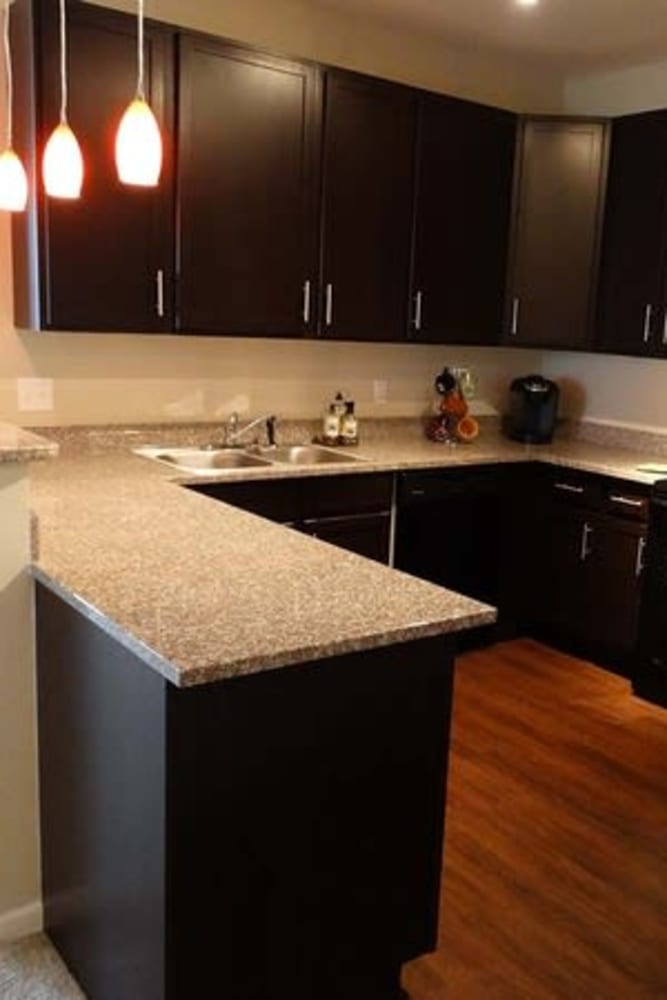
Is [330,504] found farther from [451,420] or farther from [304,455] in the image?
[451,420]

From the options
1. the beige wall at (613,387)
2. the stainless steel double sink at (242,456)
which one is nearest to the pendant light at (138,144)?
the stainless steel double sink at (242,456)

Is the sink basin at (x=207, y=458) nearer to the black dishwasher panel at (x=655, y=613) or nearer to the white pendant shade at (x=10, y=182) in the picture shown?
the white pendant shade at (x=10, y=182)

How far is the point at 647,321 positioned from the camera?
162 inches

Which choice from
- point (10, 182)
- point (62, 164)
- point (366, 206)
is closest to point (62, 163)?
point (62, 164)

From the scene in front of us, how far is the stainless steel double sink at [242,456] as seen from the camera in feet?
12.0

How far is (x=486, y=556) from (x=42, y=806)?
2524 millimetres

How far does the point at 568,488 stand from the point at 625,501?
303mm

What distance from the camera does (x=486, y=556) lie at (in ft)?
14.0

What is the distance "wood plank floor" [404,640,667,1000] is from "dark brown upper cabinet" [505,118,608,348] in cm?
165

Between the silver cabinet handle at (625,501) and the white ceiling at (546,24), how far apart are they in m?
1.93

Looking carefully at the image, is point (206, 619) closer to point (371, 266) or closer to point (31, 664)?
point (31, 664)

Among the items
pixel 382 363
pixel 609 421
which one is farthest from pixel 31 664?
pixel 609 421

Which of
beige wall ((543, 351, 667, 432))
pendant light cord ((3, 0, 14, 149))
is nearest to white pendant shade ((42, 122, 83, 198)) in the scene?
pendant light cord ((3, 0, 14, 149))

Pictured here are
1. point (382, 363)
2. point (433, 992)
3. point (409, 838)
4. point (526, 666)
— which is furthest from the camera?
point (382, 363)
